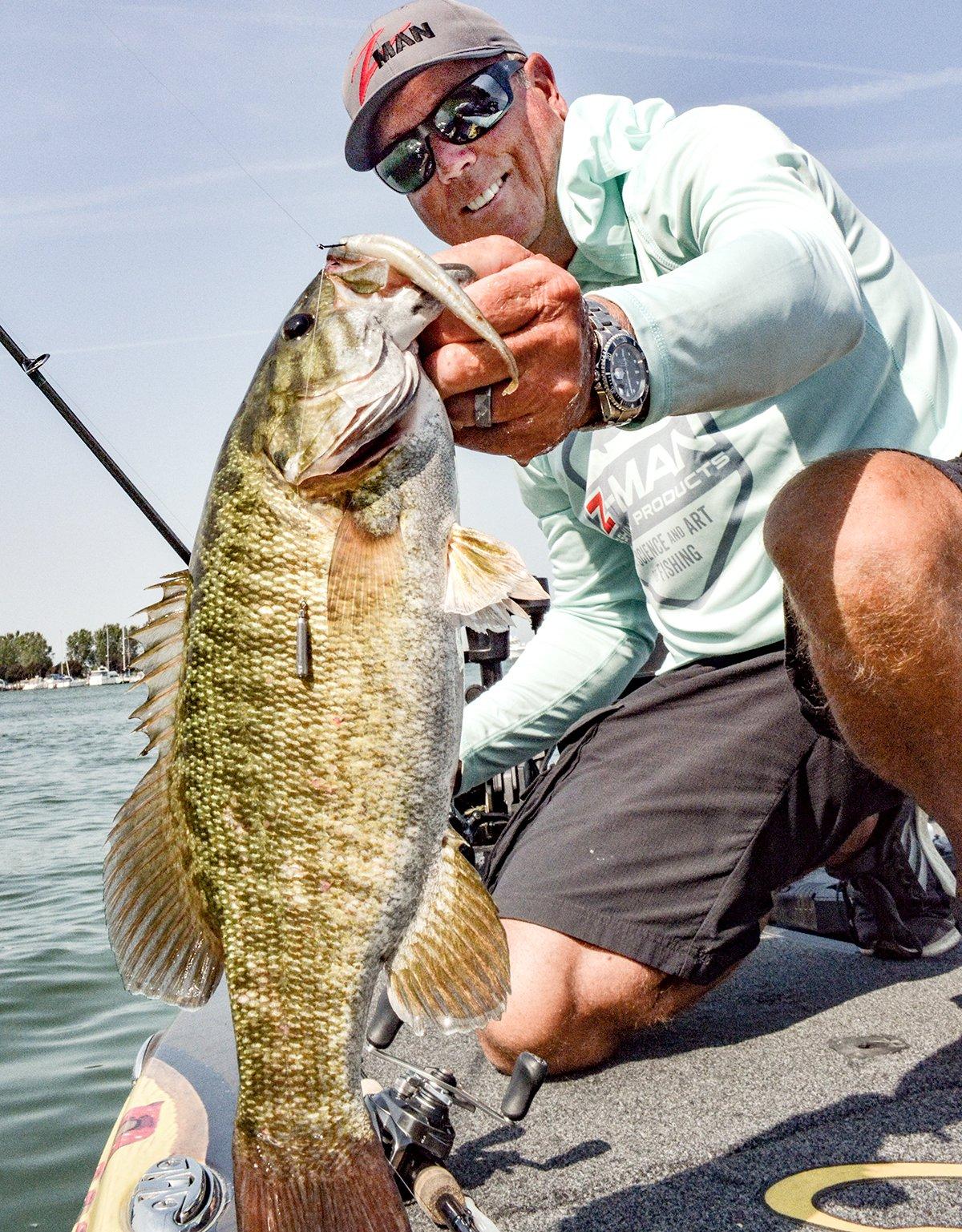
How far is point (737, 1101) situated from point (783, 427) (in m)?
1.73

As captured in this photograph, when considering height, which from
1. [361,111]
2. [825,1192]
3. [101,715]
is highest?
[361,111]

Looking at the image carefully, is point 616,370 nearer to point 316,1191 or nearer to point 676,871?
point 316,1191

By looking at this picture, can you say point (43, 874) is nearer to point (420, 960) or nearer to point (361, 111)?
point (361, 111)

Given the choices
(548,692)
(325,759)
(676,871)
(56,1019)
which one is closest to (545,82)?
(548,692)

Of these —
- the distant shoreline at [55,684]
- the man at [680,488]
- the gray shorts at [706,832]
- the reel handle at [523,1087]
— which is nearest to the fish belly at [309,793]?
the man at [680,488]

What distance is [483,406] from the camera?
5.64 ft

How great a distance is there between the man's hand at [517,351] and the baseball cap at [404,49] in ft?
5.99

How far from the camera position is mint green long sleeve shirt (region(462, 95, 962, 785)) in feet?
6.57

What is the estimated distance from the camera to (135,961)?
1729 millimetres

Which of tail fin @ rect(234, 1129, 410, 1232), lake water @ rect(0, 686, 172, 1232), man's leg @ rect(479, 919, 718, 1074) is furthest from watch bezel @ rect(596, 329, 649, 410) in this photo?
lake water @ rect(0, 686, 172, 1232)

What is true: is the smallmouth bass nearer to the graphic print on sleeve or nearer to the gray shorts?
the gray shorts

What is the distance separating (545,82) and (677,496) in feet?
5.18

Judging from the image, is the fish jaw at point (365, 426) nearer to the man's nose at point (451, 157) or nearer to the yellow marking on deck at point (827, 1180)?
the yellow marking on deck at point (827, 1180)

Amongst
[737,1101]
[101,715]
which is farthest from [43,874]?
[101,715]
